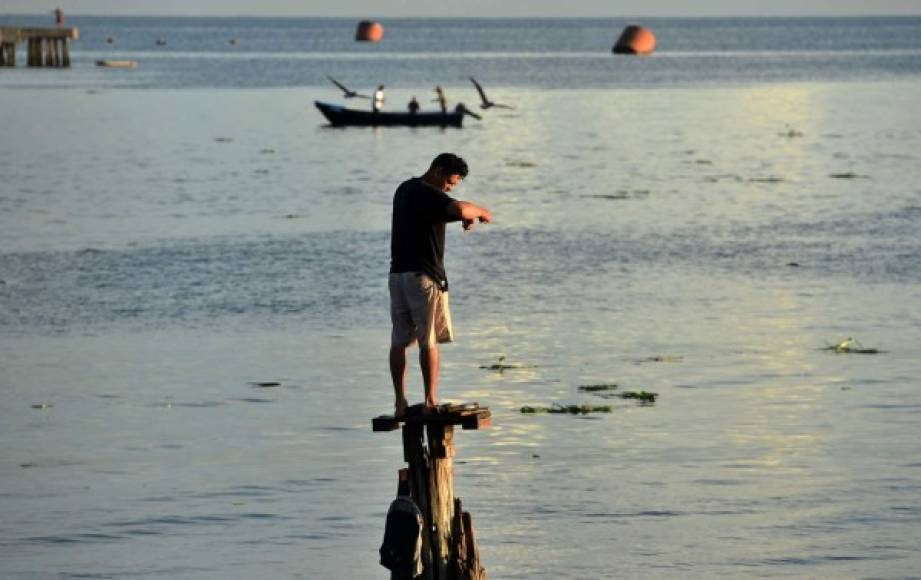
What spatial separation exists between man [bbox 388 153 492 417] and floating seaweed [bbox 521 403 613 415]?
8878mm

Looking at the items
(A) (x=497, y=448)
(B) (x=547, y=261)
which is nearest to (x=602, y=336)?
(A) (x=497, y=448)

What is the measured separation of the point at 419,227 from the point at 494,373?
1173 cm

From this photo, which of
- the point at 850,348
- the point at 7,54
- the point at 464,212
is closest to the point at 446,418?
the point at 464,212

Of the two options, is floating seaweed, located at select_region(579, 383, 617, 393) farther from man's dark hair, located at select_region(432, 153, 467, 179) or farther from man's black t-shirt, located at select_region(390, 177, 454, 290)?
man's dark hair, located at select_region(432, 153, 467, 179)

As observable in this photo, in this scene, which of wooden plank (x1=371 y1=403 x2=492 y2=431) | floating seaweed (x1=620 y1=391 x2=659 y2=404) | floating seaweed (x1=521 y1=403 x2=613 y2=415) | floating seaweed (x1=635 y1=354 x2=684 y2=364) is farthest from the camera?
floating seaweed (x1=635 y1=354 x2=684 y2=364)

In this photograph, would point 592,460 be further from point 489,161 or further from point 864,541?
point 489,161

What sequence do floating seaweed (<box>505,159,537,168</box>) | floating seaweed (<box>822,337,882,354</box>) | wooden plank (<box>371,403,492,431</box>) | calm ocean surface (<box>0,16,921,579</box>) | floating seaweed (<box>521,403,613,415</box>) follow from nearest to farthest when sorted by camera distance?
wooden plank (<box>371,403,492,431</box>) < calm ocean surface (<box>0,16,921,579</box>) < floating seaweed (<box>521,403,613,415</box>) < floating seaweed (<box>822,337,882,354</box>) < floating seaweed (<box>505,159,537,168</box>)

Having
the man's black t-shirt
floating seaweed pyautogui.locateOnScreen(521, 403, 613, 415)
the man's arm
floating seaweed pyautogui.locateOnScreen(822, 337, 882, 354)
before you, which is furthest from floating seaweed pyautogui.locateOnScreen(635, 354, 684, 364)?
the man's arm

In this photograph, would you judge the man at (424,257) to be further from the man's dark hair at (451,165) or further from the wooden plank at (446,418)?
the wooden plank at (446,418)

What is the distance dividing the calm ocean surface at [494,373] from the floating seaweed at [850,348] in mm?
225

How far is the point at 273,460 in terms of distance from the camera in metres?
22.0

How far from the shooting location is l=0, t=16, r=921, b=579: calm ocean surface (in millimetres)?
19094

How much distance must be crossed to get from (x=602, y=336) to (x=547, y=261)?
423 inches

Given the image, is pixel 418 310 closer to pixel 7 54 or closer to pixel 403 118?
pixel 403 118
